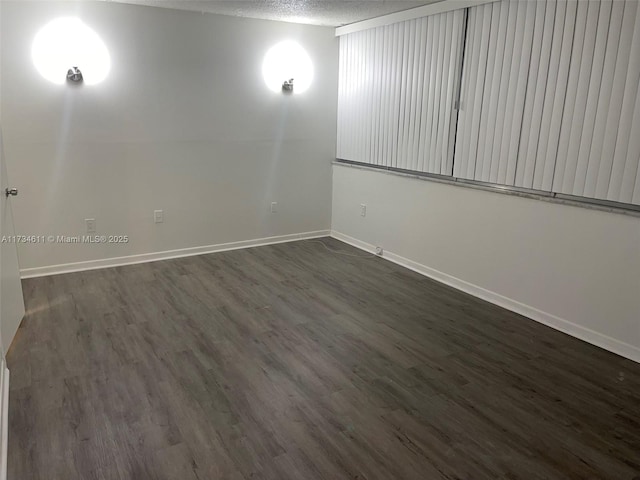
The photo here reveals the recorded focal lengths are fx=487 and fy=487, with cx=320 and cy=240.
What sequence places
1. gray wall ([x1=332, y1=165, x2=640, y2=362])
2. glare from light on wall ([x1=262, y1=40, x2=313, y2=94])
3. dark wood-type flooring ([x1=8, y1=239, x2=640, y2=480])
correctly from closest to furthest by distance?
dark wood-type flooring ([x1=8, y1=239, x2=640, y2=480]) → gray wall ([x1=332, y1=165, x2=640, y2=362]) → glare from light on wall ([x1=262, y1=40, x2=313, y2=94])

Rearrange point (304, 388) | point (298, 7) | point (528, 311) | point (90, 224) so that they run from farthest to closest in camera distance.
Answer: point (90, 224) → point (298, 7) → point (528, 311) → point (304, 388)

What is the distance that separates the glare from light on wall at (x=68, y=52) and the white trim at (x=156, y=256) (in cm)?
163

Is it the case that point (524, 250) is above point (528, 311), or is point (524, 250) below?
above

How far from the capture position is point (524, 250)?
3.69 meters

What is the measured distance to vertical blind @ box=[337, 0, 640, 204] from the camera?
3002mm

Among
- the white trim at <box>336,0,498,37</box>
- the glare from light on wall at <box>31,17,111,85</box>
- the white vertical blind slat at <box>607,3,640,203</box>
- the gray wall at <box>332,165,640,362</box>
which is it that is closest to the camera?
the white vertical blind slat at <box>607,3,640,203</box>

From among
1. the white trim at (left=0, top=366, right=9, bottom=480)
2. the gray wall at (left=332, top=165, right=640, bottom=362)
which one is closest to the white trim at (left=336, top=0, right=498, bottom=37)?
the gray wall at (left=332, top=165, right=640, bottom=362)

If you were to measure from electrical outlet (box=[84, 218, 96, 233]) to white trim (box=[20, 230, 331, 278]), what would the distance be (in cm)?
30

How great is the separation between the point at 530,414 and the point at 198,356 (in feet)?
6.31

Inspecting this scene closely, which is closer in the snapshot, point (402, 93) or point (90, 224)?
point (90, 224)

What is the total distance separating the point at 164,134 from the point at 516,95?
3.16 m

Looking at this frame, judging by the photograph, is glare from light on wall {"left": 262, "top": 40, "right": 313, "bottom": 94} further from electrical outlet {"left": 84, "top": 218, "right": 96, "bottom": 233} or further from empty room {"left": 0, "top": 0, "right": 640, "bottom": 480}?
electrical outlet {"left": 84, "top": 218, "right": 96, "bottom": 233}

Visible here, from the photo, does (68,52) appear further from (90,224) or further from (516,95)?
(516,95)

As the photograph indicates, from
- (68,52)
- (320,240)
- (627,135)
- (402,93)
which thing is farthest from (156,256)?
(627,135)
